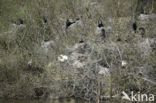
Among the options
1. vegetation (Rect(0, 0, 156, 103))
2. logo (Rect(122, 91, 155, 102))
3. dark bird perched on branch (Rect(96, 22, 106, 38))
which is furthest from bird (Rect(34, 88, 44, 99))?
dark bird perched on branch (Rect(96, 22, 106, 38))

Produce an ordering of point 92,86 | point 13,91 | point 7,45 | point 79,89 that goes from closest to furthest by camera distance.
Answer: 1. point 92,86
2. point 79,89
3. point 13,91
4. point 7,45

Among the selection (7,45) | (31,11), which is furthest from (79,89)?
(31,11)

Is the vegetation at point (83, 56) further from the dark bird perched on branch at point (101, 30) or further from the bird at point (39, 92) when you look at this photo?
the dark bird perched on branch at point (101, 30)

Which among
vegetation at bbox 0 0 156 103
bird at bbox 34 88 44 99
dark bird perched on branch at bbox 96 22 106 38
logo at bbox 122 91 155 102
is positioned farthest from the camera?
dark bird perched on branch at bbox 96 22 106 38

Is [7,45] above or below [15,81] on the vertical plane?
above

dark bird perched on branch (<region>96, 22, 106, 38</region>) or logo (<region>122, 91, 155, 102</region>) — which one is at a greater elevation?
dark bird perched on branch (<region>96, 22, 106, 38</region>)

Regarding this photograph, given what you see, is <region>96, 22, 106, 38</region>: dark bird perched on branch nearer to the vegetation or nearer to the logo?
the vegetation

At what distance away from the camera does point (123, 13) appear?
21.8 m

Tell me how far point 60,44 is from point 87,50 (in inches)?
156

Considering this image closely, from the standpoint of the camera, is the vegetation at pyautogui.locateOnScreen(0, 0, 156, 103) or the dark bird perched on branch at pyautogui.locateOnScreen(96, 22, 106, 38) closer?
the vegetation at pyautogui.locateOnScreen(0, 0, 156, 103)

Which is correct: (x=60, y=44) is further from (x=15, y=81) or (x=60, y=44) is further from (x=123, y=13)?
(x=123, y=13)

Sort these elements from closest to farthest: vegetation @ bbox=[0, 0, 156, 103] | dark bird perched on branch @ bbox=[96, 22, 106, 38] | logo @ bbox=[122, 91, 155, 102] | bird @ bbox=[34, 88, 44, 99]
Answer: logo @ bbox=[122, 91, 155, 102] → vegetation @ bbox=[0, 0, 156, 103] → bird @ bbox=[34, 88, 44, 99] → dark bird perched on branch @ bbox=[96, 22, 106, 38]

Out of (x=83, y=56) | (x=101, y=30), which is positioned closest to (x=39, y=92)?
(x=83, y=56)

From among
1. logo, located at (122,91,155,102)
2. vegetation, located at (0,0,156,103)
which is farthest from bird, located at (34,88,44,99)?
logo, located at (122,91,155,102)
